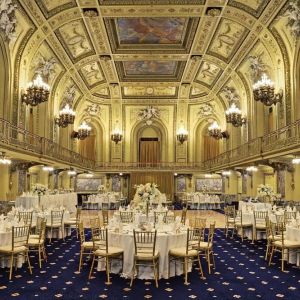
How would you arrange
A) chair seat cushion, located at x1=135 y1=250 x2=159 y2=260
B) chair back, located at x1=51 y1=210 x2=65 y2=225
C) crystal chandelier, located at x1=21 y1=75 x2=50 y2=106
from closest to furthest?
chair seat cushion, located at x1=135 y1=250 x2=159 y2=260 < chair back, located at x1=51 y1=210 x2=65 y2=225 < crystal chandelier, located at x1=21 y1=75 x2=50 y2=106

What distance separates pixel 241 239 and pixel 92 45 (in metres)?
12.4

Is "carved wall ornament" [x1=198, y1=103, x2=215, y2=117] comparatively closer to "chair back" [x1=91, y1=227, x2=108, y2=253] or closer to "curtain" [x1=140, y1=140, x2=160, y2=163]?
"curtain" [x1=140, y1=140, x2=160, y2=163]

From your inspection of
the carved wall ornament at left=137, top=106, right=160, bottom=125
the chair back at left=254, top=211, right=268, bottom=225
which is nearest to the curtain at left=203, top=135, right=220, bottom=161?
the carved wall ornament at left=137, top=106, right=160, bottom=125

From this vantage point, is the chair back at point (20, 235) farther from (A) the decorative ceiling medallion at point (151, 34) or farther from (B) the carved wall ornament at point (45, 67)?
(B) the carved wall ornament at point (45, 67)

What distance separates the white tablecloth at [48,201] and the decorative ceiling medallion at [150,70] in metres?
8.72

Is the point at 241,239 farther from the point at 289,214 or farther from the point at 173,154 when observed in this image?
the point at 173,154

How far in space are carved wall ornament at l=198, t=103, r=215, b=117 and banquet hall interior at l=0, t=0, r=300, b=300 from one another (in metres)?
0.09

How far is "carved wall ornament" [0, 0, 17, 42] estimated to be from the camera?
13734 millimetres

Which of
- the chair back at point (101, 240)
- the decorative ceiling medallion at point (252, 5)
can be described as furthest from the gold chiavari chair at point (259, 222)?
the decorative ceiling medallion at point (252, 5)

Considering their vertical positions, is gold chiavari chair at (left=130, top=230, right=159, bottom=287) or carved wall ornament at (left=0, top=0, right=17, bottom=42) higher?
carved wall ornament at (left=0, top=0, right=17, bottom=42)

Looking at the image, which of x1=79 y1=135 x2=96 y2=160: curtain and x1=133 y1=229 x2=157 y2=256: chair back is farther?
x1=79 y1=135 x2=96 y2=160: curtain

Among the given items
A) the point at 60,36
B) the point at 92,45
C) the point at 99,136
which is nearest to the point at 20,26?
the point at 60,36

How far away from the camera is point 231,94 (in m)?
25.9

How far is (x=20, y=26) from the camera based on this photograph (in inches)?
611
